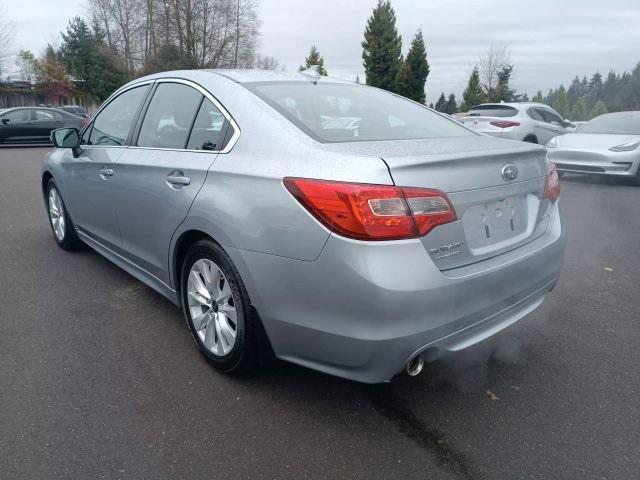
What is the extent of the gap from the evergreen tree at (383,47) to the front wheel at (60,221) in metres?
33.1

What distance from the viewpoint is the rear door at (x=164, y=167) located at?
108 inches

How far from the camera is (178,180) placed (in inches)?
110

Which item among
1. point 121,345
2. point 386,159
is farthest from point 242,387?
point 386,159

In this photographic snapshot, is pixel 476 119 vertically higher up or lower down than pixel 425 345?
higher up

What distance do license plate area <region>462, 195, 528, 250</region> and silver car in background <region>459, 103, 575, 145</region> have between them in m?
9.39

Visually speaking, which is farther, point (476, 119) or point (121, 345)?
point (476, 119)

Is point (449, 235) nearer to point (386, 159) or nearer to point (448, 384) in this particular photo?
point (386, 159)

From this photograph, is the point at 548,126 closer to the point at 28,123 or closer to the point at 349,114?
the point at 349,114

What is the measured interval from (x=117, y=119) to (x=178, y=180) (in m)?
1.43

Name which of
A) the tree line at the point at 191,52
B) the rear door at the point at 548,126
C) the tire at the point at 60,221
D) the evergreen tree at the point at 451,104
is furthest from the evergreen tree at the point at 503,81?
the tire at the point at 60,221

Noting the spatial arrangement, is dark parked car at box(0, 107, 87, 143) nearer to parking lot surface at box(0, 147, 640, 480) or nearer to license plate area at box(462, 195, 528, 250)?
parking lot surface at box(0, 147, 640, 480)

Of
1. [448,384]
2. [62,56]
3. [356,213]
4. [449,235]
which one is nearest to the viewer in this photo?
[356,213]

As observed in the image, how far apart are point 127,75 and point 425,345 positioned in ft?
149

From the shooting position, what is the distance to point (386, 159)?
6.84ft
